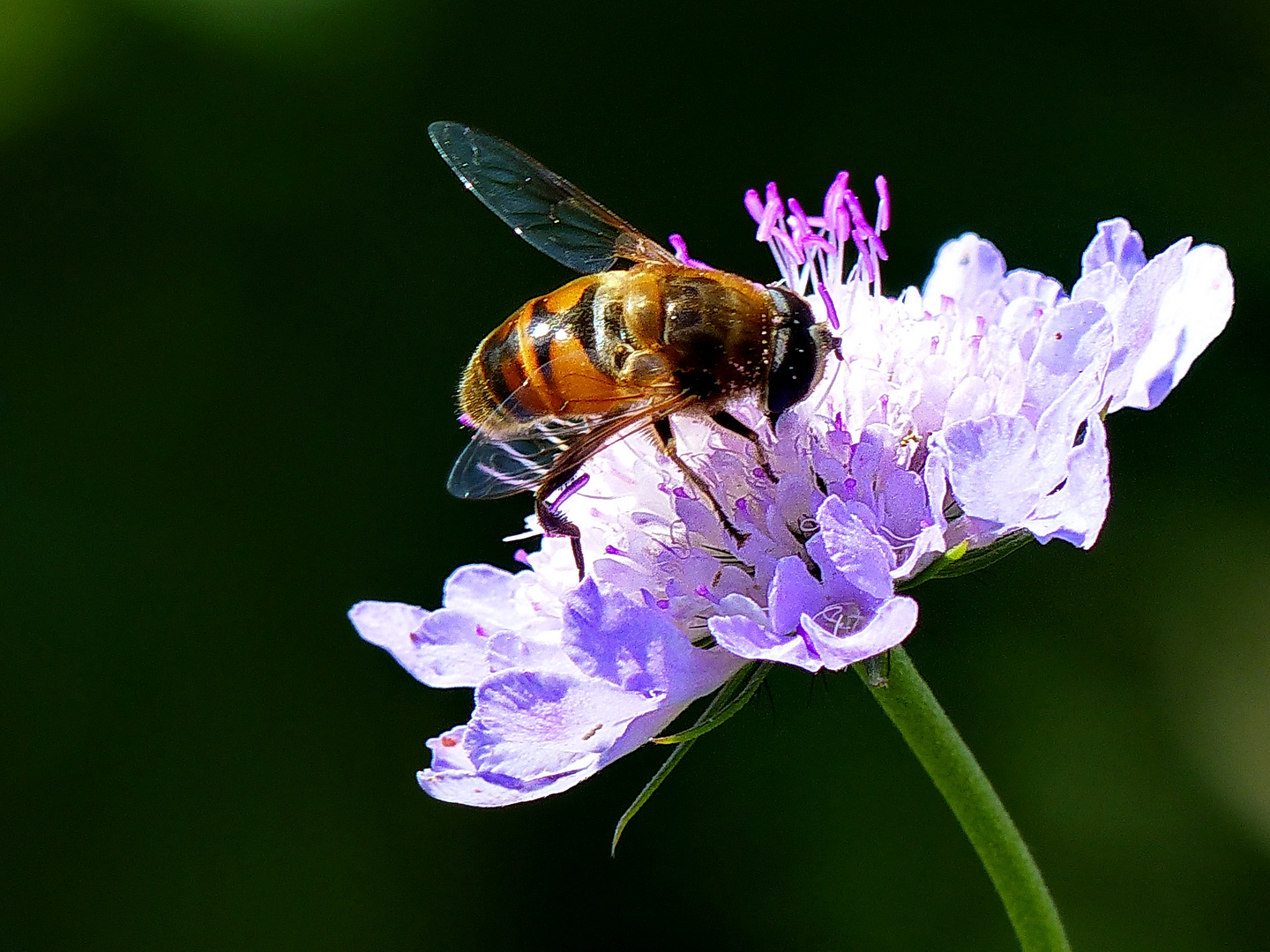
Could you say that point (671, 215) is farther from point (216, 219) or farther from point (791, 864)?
point (791, 864)

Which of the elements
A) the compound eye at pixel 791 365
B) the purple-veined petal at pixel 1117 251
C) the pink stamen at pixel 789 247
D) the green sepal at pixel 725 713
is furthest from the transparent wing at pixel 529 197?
the green sepal at pixel 725 713

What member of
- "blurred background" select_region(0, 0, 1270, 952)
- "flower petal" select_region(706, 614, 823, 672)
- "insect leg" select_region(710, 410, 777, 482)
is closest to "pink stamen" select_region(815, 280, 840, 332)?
"insect leg" select_region(710, 410, 777, 482)

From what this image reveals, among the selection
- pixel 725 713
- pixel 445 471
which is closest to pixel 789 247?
pixel 725 713

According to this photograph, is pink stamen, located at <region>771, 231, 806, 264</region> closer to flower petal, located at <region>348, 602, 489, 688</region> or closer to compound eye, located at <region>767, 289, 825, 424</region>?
compound eye, located at <region>767, 289, 825, 424</region>

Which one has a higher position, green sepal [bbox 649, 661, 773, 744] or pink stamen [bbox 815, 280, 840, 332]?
pink stamen [bbox 815, 280, 840, 332]

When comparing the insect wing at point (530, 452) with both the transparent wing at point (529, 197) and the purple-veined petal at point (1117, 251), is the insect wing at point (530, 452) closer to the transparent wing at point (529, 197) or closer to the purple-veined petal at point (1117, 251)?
the transparent wing at point (529, 197)

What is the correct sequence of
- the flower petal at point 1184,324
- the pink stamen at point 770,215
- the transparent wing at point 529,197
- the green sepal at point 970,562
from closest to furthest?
the green sepal at point 970,562, the flower petal at point 1184,324, the pink stamen at point 770,215, the transparent wing at point 529,197
